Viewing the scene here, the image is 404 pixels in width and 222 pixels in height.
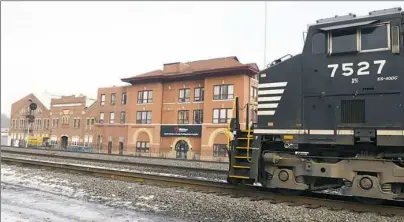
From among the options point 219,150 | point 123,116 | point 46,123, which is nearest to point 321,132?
point 219,150

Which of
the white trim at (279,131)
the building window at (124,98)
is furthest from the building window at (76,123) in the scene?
the white trim at (279,131)

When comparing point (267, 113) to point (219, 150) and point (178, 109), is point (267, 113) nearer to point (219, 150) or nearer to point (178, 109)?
point (219, 150)

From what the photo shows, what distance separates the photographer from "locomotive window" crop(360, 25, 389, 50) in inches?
298

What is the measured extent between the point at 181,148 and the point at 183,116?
14.6 ft

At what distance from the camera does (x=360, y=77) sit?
306 inches

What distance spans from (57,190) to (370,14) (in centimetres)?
917

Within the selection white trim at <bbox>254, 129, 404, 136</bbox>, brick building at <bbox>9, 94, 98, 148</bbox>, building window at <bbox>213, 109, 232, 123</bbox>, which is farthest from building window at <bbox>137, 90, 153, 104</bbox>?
white trim at <bbox>254, 129, 404, 136</bbox>

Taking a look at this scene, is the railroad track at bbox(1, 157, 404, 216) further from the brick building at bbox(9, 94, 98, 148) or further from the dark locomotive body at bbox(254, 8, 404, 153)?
the brick building at bbox(9, 94, 98, 148)

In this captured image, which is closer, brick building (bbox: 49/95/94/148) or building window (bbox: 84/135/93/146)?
building window (bbox: 84/135/93/146)

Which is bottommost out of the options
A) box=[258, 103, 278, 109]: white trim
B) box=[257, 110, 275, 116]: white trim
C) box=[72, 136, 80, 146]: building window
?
box=[72, 136, 80, 146]: building window

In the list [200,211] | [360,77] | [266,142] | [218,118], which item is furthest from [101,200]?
[218,118]

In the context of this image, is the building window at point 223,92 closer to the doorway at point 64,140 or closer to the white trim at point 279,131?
the white trim at point 279,131

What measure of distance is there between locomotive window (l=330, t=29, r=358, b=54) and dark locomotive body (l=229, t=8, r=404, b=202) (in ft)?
0.07

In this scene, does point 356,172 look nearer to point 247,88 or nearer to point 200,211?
point 200,211
